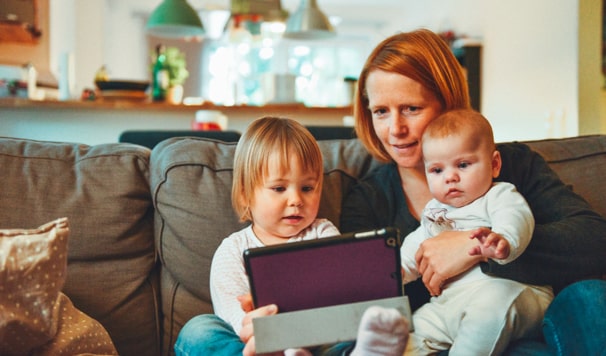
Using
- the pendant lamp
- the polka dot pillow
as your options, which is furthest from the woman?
the pendant lamp

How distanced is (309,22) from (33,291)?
4.23 metres

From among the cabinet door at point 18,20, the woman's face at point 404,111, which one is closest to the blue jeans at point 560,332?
the woman's face at point 404,111

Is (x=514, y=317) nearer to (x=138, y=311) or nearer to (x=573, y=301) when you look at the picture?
(x=573, y=301)

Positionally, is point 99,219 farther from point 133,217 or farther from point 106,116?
point 106,116

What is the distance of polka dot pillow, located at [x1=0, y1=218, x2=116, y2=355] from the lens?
1.04 m

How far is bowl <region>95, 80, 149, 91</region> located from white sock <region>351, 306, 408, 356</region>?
3.23 metres

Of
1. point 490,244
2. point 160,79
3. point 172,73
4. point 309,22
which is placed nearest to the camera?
point 490,244

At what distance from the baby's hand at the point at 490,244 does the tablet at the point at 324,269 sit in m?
0.19

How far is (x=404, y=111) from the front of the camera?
1411 mm

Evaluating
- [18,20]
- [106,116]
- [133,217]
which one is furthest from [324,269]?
[18,20]

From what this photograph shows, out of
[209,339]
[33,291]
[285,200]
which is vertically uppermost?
[285,200]

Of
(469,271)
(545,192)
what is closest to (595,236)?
(545,192)

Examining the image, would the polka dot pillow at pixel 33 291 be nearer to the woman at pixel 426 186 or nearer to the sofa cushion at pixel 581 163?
the woman at pixel 426 186

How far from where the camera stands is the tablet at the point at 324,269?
37.1 inches
